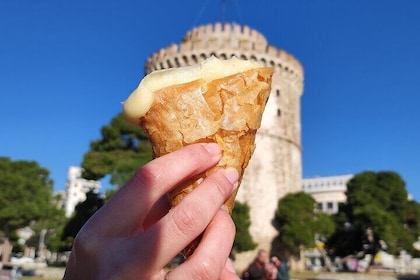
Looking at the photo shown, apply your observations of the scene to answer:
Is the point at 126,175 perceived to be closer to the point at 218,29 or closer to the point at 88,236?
the point at 218,29

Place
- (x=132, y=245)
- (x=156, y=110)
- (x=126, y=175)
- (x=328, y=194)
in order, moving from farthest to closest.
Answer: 1. (x=328, y=194)
2. (x=126, y=175)
3. (x=156, y=110)
4. (x=132, y=245)

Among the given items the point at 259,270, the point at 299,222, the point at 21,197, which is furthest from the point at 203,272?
the point at 299,222

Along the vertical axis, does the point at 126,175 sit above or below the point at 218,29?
below

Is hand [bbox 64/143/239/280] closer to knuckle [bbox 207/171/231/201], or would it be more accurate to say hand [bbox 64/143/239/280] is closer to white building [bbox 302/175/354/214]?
knuckle [bbox 207/171/231/201]

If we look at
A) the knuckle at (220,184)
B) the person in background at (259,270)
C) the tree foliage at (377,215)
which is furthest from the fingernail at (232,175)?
the tree foliage at (377,215)

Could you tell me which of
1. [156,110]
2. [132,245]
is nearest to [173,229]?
[132,245]

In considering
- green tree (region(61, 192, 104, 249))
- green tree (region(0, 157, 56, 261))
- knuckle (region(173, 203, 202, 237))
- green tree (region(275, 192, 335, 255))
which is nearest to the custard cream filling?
knuckle (region(173, 203, 202, 237))

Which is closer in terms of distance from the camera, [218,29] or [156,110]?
[156,110]
